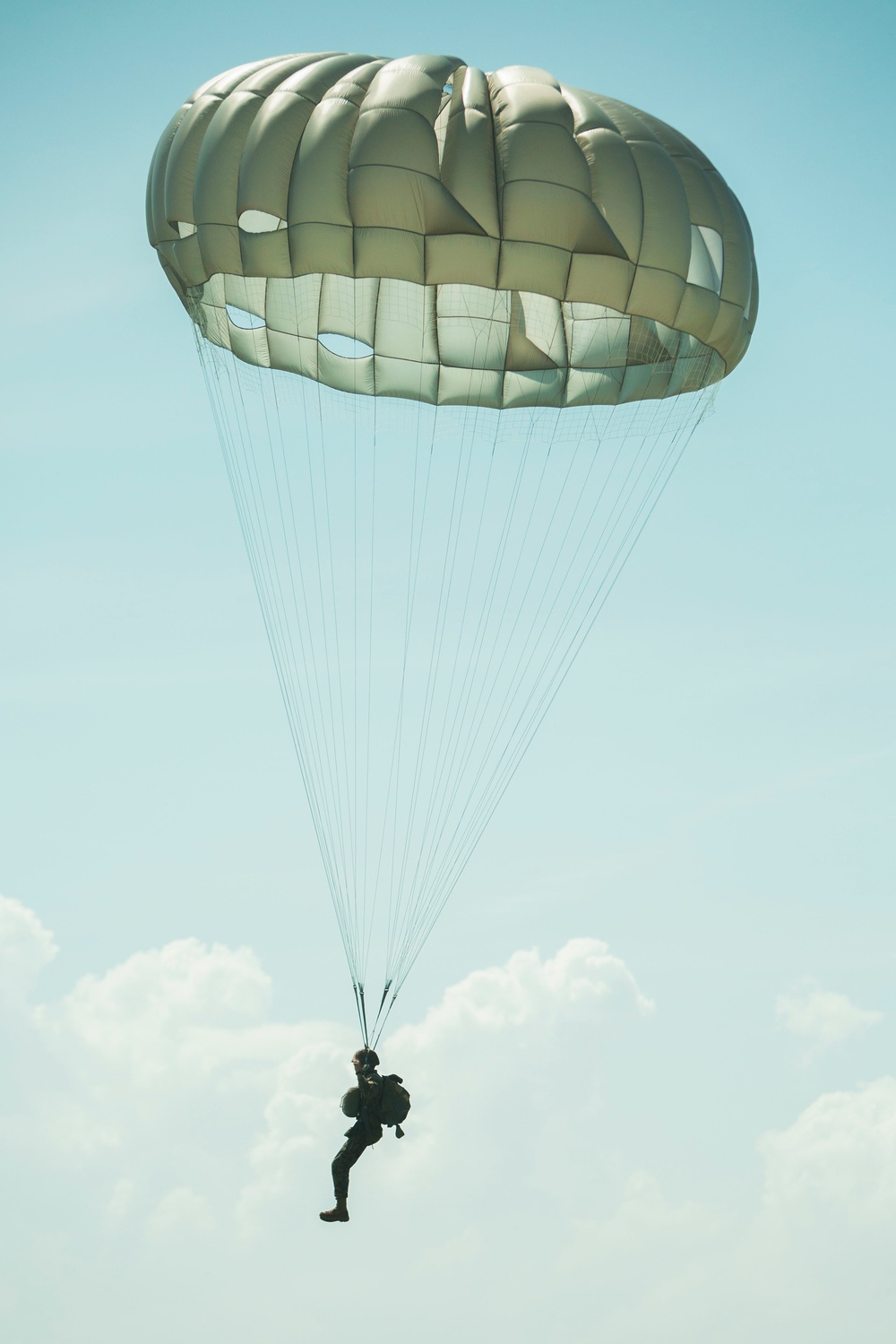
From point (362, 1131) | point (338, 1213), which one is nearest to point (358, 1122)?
point (362, 1131)

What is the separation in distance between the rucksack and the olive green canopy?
805 centimetres

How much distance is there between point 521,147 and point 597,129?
0.97 metres

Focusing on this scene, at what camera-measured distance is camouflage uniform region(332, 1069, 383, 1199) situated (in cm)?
1686

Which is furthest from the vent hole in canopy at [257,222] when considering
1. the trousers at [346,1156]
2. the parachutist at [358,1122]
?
the trousers at [346,1156]

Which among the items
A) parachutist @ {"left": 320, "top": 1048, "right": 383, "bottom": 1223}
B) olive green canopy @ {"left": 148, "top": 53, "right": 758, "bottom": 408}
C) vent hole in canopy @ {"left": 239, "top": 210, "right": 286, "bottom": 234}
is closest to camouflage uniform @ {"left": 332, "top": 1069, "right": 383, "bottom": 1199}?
parachutist @ {"left": 320, "top": 1048, "right": 383, "bottom": 1223}

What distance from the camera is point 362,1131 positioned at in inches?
666

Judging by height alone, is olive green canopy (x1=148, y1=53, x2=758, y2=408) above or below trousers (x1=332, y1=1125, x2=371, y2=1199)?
above

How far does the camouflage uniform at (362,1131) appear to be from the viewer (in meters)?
16.9

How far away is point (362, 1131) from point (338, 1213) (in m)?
0.84

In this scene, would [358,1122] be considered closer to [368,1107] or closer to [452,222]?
[368,1107]

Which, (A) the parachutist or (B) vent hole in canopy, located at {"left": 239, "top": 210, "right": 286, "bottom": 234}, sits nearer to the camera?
(A) the parachutist

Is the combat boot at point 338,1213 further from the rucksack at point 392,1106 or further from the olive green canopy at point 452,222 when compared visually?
the olive green canopy at point 452,222

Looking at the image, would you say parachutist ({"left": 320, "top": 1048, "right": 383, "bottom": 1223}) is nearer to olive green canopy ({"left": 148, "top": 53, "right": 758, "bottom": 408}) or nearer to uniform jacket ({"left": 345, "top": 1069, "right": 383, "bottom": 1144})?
uniform jacket ({"left": 345, "top": 1069, "right": 383, "bottom": 1144})

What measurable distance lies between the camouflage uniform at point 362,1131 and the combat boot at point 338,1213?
35 mm
